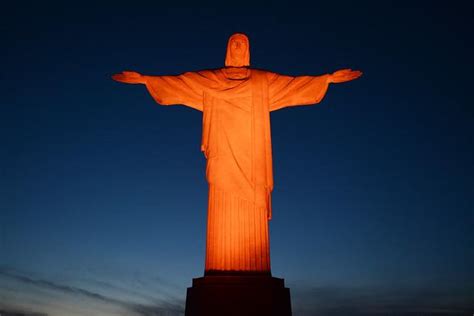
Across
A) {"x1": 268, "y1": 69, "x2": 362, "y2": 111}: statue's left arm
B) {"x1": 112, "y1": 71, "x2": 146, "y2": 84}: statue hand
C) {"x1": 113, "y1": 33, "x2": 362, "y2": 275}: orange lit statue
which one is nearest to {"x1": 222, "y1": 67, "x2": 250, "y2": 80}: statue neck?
{"x1": 113, "y1": 33, "x2": 362, "y2": 275}: orange lit statue

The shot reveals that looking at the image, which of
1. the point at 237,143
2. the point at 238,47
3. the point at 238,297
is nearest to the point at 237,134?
the point at 237,143

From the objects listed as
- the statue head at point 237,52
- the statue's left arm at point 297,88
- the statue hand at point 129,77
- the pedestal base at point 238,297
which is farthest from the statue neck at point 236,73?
the pedestal base at point 238,297

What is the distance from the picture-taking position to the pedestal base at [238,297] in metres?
7.93

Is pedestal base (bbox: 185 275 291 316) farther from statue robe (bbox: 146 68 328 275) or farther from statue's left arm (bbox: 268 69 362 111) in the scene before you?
statue's left arm (bbox: 268 69 362 111)

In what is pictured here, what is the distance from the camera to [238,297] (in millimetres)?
8000

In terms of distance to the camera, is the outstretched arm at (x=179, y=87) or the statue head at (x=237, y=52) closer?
the outstretched arm at (x=179, y=87)

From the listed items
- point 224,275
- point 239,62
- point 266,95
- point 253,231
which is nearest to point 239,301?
point 224,275

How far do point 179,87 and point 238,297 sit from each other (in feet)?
15.0

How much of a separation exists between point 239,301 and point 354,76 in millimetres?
5212

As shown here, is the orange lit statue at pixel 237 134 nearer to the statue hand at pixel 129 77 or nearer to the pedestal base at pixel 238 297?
the statue hand at pixel 129 77

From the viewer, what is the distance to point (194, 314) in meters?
8.15

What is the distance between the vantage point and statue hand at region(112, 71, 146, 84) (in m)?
9.51

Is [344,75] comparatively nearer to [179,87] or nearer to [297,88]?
[297,88]

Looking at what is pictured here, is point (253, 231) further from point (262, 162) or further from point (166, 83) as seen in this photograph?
point (166, 83)
